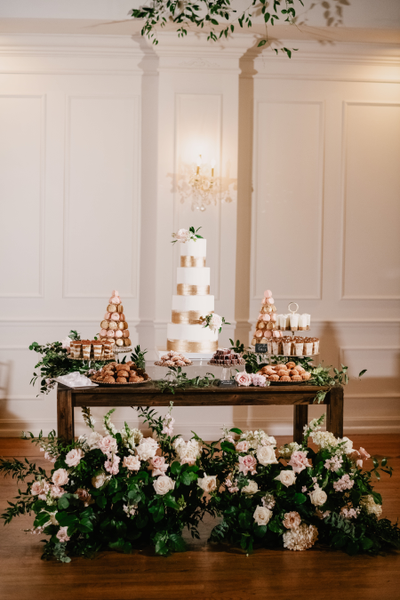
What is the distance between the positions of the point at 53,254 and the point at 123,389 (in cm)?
238

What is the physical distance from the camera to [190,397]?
318 cm

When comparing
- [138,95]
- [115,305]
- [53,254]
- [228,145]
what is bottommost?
[115,305]

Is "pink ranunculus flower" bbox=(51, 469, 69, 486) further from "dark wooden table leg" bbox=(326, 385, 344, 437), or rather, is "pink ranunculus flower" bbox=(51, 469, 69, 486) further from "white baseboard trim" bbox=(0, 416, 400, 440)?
"white baseboard trim" bbox=(0, 416, 400, 440)

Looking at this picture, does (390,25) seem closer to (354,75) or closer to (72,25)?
(354,75)

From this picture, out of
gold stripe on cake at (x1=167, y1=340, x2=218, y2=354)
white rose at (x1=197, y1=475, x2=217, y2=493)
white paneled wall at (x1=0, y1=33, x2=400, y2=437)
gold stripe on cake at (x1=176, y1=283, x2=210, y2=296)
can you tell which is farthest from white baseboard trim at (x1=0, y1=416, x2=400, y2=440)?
white rose at (x1=197, y1=475, x2=217, y2=493)

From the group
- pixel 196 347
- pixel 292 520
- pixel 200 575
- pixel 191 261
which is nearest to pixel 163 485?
pixel 200 575

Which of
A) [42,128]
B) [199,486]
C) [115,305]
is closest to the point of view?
[199,486]

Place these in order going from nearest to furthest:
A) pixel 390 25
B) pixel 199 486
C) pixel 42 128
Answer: pixel 199 486 < pixel 390 25 < pixel 42 128

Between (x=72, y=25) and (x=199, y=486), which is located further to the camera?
(x=72, y=25)

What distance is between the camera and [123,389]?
312 cm

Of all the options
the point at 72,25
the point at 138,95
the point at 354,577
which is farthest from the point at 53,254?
the point at 354,577

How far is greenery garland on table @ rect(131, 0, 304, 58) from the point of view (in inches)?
182

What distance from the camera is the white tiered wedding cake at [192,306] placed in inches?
155

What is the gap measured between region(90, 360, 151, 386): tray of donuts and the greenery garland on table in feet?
9.10
